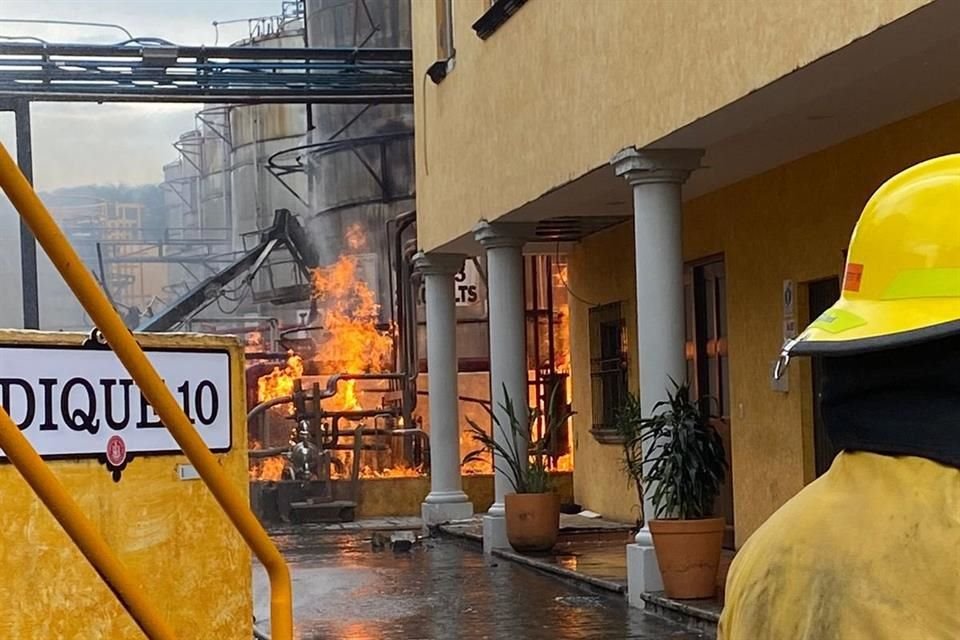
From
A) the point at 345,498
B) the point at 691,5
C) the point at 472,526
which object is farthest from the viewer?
the point at 345,498

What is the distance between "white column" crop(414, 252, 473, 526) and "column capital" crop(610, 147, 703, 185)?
7.43m

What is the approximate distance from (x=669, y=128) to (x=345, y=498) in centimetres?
1194

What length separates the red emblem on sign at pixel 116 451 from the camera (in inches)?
189

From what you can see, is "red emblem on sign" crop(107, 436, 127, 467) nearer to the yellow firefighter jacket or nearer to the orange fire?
the yellow firefighter jacket

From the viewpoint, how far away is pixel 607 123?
11.2 metres

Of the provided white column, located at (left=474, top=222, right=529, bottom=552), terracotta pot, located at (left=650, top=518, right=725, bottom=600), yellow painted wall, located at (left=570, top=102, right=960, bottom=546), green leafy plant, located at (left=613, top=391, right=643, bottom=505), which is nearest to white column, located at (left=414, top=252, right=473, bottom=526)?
white column, located at (left=474, top=222, right=529, bottom=552)

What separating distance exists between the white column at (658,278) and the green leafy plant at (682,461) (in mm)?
187

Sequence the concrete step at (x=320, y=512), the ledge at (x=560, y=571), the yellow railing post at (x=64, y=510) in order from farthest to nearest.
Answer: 1. the concrete step at (x=320, y=512)
2. the ledge at (x=560, y=571)
3. the yellow railing post at (x=64, y=510)

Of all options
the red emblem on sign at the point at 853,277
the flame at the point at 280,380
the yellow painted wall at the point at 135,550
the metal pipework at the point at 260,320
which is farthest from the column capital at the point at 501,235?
the metal pipework at the point at 260,320

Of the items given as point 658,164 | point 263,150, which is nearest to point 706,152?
point 658,164

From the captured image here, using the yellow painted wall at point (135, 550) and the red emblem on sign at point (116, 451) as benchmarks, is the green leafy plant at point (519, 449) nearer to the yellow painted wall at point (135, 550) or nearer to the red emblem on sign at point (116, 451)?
the yellow painted wall at point (135, 550)

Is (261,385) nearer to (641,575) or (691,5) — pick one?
(641,575)

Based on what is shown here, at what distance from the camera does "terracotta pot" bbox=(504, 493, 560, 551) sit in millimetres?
14258

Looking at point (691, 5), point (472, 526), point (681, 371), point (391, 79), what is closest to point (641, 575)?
point (681, 371)
